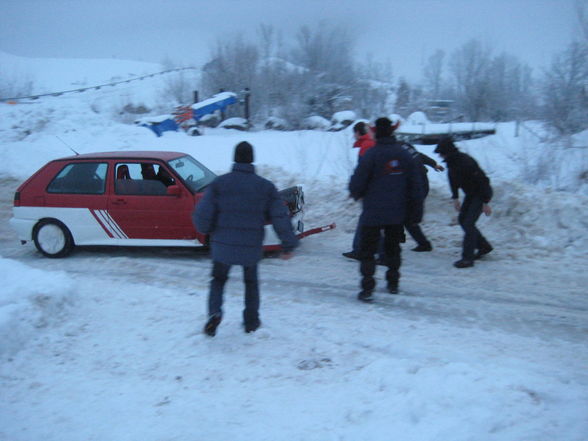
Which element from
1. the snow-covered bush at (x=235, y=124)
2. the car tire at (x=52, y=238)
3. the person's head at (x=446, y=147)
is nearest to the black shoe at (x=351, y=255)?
the person's head at (x=446, y=147)

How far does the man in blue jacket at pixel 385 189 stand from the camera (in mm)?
5027

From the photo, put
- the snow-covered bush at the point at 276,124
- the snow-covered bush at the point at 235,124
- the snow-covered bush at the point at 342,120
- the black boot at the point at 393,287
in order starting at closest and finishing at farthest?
the black boot at the point at 393,287 → the snow-covered bush at the point at 342,120 → the snow-covered bush at the point at 235,124 → the snow-covered bush at the point at 276,124

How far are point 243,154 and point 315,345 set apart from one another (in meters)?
1.77

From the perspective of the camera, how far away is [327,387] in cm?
358

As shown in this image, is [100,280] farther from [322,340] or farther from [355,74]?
[355,74]

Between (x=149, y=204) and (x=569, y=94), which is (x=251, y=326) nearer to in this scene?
(x=149, y=204)

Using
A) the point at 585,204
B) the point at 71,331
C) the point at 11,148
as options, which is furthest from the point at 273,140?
the point at 71,331

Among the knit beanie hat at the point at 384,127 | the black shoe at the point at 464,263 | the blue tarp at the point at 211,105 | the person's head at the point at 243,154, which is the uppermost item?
the blue tarp at the point at 211,105

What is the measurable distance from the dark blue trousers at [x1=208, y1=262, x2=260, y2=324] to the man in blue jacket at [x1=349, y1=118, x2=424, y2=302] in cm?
145

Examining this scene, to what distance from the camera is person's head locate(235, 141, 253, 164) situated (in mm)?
4051

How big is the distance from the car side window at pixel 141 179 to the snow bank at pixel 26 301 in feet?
6.98

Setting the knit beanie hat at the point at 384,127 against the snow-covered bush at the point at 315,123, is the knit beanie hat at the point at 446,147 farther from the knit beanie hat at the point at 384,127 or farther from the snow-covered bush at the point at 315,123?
the snow-covered bush at the point at 315,123

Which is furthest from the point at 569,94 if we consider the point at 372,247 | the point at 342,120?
the point at 372,247

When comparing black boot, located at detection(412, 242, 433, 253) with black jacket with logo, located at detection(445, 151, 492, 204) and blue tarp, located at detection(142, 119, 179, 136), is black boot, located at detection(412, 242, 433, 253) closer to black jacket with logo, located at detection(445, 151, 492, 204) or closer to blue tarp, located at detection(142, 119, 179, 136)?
black jacket with logo, located at detection(445, 151, 492, 204)
